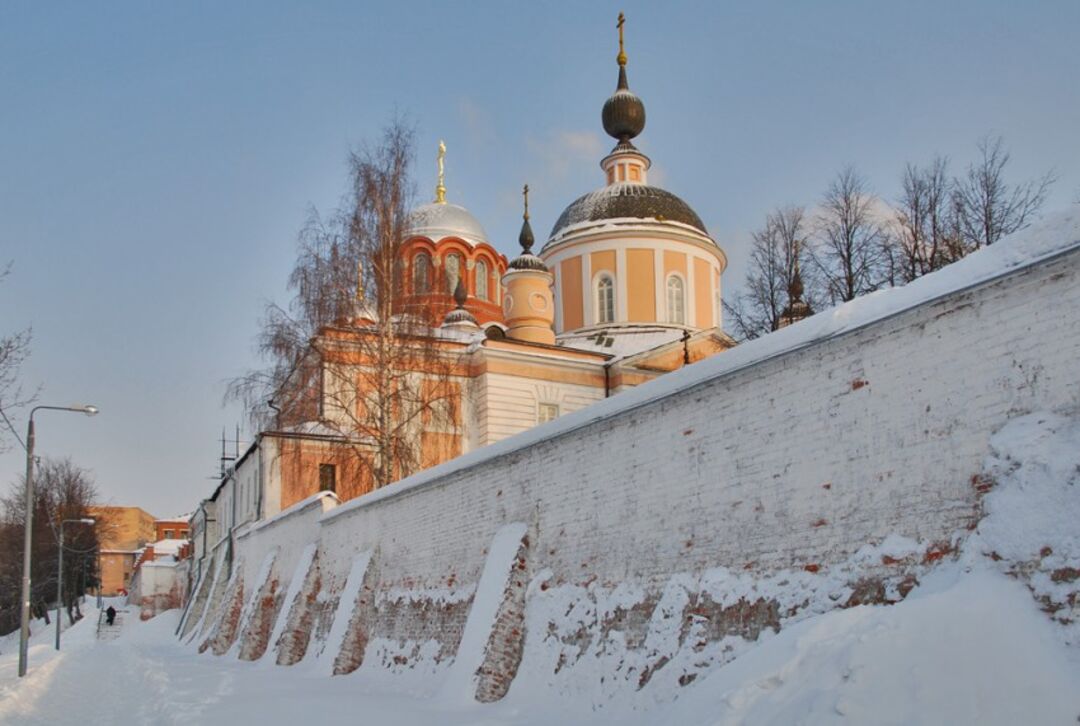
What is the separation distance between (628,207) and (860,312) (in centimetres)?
3052

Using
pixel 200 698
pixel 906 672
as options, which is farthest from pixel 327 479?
pixel 906 672

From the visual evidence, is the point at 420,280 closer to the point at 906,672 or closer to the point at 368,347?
the point at 368,347

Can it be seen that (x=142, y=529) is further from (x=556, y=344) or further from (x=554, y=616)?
(x=554, y=616)

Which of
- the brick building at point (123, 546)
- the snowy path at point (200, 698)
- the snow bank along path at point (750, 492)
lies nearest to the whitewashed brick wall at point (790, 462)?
the snow bank along path at point (750, 492)

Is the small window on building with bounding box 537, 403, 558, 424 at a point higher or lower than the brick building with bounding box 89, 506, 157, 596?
higher

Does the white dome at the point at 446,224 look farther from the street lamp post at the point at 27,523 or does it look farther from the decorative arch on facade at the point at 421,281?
the street lamp post at the point at 27,523

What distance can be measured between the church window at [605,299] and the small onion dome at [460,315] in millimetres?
4541

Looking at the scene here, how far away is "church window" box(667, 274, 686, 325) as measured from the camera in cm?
3672

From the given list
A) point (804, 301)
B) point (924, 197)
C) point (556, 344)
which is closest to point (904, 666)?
point (924, 197)

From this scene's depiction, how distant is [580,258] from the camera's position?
37.1m

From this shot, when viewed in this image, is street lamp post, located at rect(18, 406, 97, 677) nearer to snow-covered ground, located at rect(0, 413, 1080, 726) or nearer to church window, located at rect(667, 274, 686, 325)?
snow-covered ground, located at rect(0, 413, 1080, 726)

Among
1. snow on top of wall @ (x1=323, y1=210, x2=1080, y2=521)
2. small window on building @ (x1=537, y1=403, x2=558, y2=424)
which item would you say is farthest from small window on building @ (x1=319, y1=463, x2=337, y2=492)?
snow on top of wall @ (x1=323, y1=210, x2=1080, y2=521)

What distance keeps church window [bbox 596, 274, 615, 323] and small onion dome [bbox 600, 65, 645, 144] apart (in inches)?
243

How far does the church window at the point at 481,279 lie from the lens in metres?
43.0
